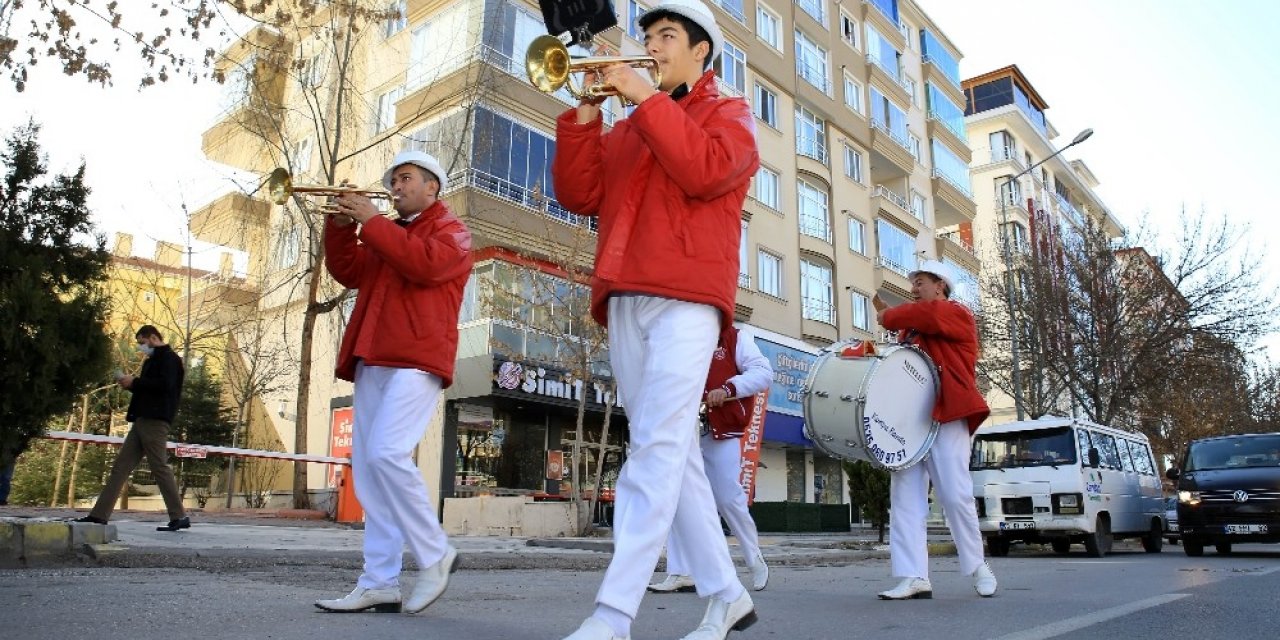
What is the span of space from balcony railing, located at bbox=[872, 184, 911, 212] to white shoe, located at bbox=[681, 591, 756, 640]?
3439cm

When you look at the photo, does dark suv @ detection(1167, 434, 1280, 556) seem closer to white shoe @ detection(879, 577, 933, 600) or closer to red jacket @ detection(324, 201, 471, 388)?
white shoe @ detection(879, 577, 933, 600)

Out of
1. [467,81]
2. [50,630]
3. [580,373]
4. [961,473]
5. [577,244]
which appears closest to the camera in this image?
[50,630]

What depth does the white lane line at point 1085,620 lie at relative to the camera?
12.6 feet

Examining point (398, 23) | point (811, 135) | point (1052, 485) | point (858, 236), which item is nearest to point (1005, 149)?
point (858, 236)

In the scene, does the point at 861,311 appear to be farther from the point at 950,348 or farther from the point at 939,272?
the point at 950,348

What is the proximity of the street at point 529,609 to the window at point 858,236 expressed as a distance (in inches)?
1099

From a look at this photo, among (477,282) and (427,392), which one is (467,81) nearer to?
(477,282)

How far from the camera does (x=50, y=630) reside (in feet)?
10.4

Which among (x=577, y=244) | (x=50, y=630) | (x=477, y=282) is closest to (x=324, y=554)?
(x=50, y=630)

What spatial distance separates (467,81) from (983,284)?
2004 centimetres

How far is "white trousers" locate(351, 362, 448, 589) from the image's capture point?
4129 millimetres

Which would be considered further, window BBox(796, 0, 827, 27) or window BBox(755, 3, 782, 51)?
window BBox(796, 0, 827, 27)

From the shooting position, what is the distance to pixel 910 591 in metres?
5.58

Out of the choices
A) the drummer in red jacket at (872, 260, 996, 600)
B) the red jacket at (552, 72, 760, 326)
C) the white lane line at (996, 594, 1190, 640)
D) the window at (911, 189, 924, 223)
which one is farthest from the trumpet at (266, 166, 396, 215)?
the window at (911, 189, 924, 223)
